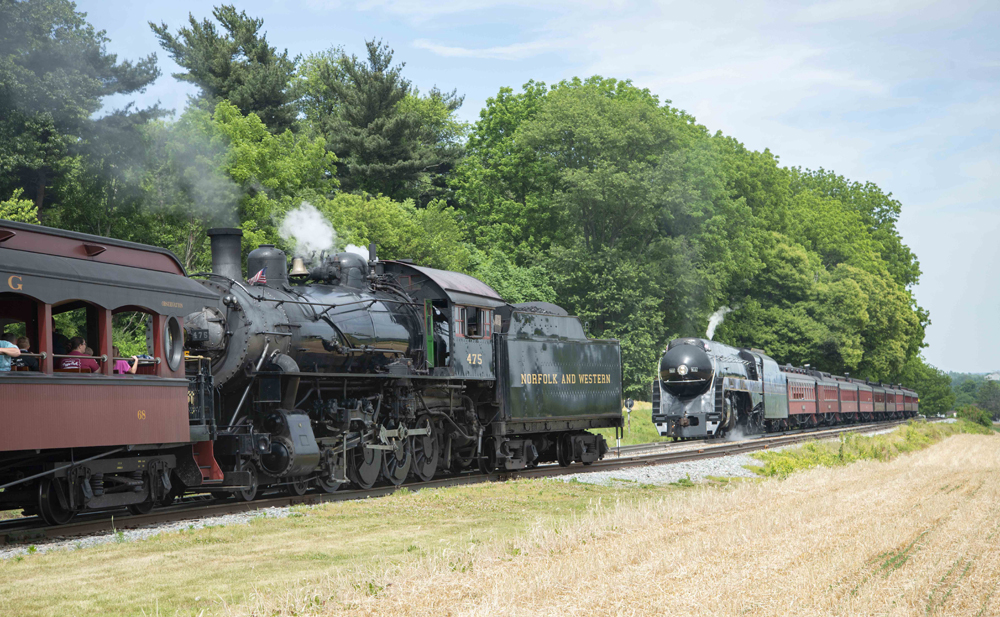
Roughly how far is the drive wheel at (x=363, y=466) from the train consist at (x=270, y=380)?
41 mm

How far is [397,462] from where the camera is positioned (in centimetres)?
1862

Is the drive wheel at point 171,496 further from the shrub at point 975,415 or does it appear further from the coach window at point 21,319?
the shrub at point 975,415

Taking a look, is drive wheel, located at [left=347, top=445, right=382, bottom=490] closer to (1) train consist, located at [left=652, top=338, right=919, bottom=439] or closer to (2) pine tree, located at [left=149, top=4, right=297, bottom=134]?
(1) train consist, located at [left=652, top=338, right=919, bottom=439]

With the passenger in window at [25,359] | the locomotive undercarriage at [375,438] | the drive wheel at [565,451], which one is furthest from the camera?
the drive wheel at [565,451]

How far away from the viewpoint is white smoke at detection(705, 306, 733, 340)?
2244 inches

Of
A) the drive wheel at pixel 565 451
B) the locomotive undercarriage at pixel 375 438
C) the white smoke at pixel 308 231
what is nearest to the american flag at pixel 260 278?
the locomotive undercarriage at pixel 375 438

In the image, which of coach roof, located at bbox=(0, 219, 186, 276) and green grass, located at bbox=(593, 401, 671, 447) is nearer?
coach roof, located at bbox=(0, 219, 186, 276)

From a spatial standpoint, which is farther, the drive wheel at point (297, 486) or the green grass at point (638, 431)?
the green grass at point (638, 431)

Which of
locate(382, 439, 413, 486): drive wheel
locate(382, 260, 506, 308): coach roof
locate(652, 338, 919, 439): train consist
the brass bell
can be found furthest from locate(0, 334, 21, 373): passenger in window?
locate(652, 338, 919, 439): train consist

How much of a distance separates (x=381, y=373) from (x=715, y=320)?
43.9 m

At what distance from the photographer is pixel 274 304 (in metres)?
16.1

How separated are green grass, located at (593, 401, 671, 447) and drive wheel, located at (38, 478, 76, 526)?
24.4 m

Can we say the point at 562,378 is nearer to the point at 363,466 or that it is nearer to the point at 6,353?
the point at 363,466

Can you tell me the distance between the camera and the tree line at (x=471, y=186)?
93.7 ft
